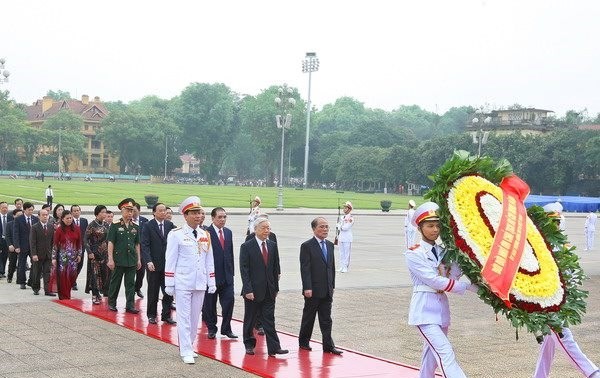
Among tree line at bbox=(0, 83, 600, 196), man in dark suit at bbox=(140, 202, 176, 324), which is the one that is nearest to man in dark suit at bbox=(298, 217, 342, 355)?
man in dark suit at bbox=(140, 202, 176, 324)

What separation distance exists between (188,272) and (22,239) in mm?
6855

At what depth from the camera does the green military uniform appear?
12352 mm

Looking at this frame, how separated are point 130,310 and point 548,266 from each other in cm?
741

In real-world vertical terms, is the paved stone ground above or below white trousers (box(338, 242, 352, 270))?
below

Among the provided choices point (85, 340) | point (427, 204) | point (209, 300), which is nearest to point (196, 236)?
point (209, 300)

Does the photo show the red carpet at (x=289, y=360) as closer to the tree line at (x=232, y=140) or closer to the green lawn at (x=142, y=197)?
the green lawn at (x=142, y=197)

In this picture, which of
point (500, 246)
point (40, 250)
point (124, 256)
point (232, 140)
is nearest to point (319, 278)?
point (500, 246)

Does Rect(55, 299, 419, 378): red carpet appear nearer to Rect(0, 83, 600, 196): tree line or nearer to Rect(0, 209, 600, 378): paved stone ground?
Rect(0, 209, 600, 378): paved stone ground

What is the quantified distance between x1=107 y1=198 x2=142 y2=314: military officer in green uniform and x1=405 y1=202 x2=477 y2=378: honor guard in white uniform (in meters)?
6.57

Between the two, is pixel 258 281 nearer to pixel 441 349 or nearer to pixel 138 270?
pixel 441 349

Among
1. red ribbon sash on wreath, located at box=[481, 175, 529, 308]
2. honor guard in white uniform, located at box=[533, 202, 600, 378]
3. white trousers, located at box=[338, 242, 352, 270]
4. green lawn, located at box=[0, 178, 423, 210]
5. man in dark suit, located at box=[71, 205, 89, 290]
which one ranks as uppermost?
red ribbon sash on wreath, located at box=[481, 175, 529, 308]

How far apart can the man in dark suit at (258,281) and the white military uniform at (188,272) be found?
1.48 ft

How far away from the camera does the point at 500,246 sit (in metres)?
6.24

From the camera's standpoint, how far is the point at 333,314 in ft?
41.9
